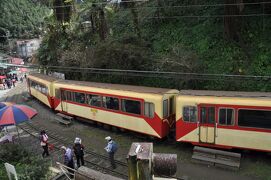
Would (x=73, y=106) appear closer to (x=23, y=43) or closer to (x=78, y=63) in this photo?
(x=78, y=63)

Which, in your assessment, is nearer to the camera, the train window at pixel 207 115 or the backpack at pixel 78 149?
the backpack at pixel 78 149

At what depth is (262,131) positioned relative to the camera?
14156 millimetres

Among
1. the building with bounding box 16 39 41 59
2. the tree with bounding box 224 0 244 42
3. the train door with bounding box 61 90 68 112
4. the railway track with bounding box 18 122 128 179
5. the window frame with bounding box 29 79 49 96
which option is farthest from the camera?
the building with bounding box 16 39 41 59

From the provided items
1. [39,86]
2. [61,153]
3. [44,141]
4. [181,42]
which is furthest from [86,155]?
[39,86]

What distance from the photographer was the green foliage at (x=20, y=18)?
3157 inches

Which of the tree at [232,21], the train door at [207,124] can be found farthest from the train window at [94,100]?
the tree at [232,21]

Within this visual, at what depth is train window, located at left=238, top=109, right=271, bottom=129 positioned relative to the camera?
14.0 m

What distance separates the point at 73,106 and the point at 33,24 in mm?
69668

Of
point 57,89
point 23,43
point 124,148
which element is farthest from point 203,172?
point 23,43

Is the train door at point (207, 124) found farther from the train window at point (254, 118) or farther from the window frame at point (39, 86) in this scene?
the window frame at point (39, 86)

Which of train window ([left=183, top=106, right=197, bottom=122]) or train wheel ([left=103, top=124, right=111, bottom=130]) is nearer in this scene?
train window ([left=183, top=106, right=197, bottom=122])

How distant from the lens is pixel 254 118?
47.0 ft

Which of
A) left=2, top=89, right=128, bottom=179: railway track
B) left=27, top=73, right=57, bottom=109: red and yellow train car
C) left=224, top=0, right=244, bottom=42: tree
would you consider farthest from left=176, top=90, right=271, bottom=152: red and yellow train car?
left=27, top=73, right=57, bottom=109: red and yellow train car

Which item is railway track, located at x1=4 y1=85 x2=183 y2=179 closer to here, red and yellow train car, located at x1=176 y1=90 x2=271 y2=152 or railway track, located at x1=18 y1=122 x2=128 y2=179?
railway track, located at x1=18 y1=122 x2=128 y2=179
